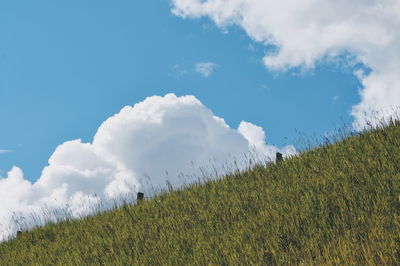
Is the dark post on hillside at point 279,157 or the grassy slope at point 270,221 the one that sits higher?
the dark post on hillside at point 279,157

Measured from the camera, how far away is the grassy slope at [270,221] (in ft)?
20.8

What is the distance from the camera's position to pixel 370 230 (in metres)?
6.27

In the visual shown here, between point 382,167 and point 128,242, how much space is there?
4580mm

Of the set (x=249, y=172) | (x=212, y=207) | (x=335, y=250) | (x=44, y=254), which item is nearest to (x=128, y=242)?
(x=212, y=207)

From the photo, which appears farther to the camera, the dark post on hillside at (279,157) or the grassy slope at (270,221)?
the dark post on hillside at (279,157)

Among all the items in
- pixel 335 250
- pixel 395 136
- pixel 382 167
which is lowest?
pixel 335 250

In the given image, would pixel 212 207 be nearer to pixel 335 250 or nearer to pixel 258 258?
pixel 258 258

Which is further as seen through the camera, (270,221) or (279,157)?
(279,157)

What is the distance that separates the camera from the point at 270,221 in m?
7.67

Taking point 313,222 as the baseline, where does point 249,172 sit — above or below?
above

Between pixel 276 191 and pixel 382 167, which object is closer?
pixel 382 167

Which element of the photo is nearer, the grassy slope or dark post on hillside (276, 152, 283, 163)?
the grassy slope

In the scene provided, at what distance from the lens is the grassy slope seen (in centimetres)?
634

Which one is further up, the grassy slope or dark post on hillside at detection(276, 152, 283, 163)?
dark post on hillside at detection(276, 152, 283, 163)
